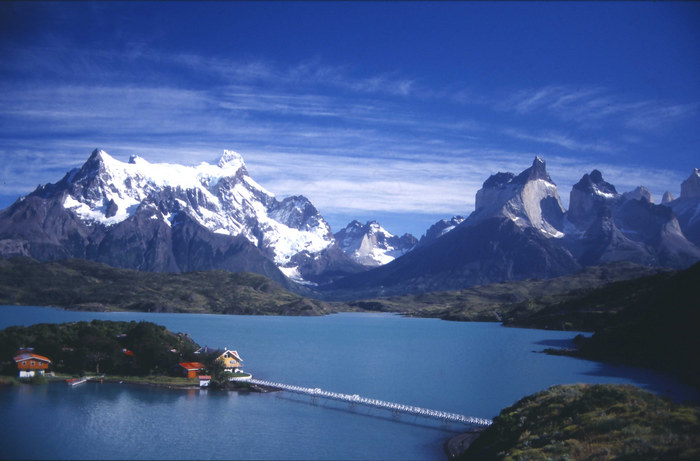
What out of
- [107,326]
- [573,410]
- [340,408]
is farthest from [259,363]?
[573,410]

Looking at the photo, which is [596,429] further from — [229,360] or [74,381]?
[74,381]

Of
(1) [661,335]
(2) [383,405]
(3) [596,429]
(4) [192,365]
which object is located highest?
(3) [596,429]

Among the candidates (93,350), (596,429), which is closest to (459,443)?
(596,429)

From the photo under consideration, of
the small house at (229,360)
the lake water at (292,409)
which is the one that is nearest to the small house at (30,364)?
the lake water at (292,409)

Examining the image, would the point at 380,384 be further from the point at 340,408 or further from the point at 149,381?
the point at 149,381

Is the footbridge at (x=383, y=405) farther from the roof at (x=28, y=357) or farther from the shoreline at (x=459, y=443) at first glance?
the roof at (x=28, y=357)
